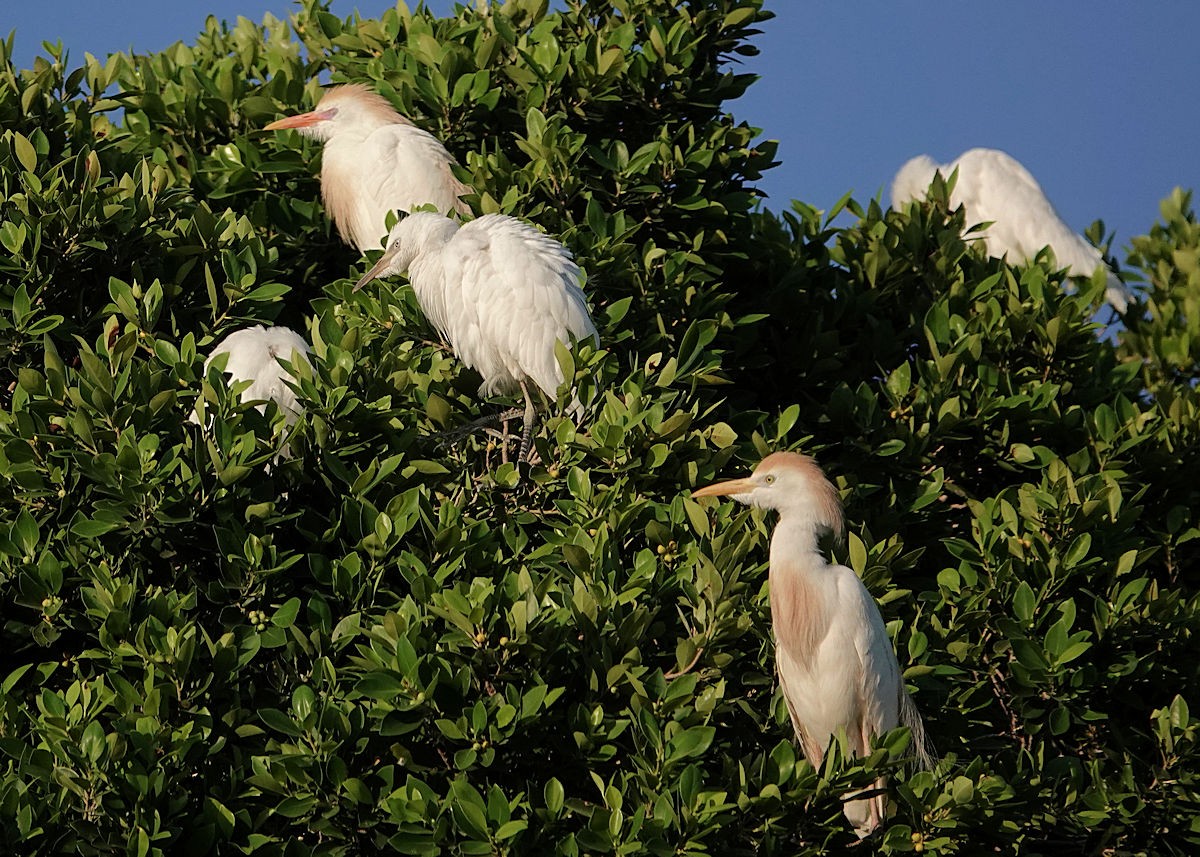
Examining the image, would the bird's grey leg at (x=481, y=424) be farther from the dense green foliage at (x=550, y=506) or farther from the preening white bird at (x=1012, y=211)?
Result: the preening white bird at (x=1012, y=211)

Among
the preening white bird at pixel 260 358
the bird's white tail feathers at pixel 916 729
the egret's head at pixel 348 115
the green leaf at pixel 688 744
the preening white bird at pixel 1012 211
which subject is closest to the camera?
the green leaf at pixel 688 744

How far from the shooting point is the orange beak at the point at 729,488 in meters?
3.74

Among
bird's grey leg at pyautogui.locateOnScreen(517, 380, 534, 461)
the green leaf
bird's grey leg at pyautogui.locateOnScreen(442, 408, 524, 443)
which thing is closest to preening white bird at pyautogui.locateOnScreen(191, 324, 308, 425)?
bird's grey leg at pyautogui.locateOnScreen(442, 408, 524, 443)

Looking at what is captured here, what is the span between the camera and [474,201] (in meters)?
4.85

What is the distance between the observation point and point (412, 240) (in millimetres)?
4957

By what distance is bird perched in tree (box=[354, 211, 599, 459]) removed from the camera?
4609mm

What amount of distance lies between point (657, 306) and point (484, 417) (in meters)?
0.70

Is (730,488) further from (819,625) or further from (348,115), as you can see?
(348,115)

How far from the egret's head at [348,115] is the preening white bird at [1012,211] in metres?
4.33

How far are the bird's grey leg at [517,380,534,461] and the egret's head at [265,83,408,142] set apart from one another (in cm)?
169

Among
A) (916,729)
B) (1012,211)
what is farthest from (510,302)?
(1012,211)

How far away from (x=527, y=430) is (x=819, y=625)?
1190mm

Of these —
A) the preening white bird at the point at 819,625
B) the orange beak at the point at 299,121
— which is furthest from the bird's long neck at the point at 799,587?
the orange beak at the point at 299,121

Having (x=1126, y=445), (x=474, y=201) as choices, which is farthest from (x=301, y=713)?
(x=1126, y=445)
